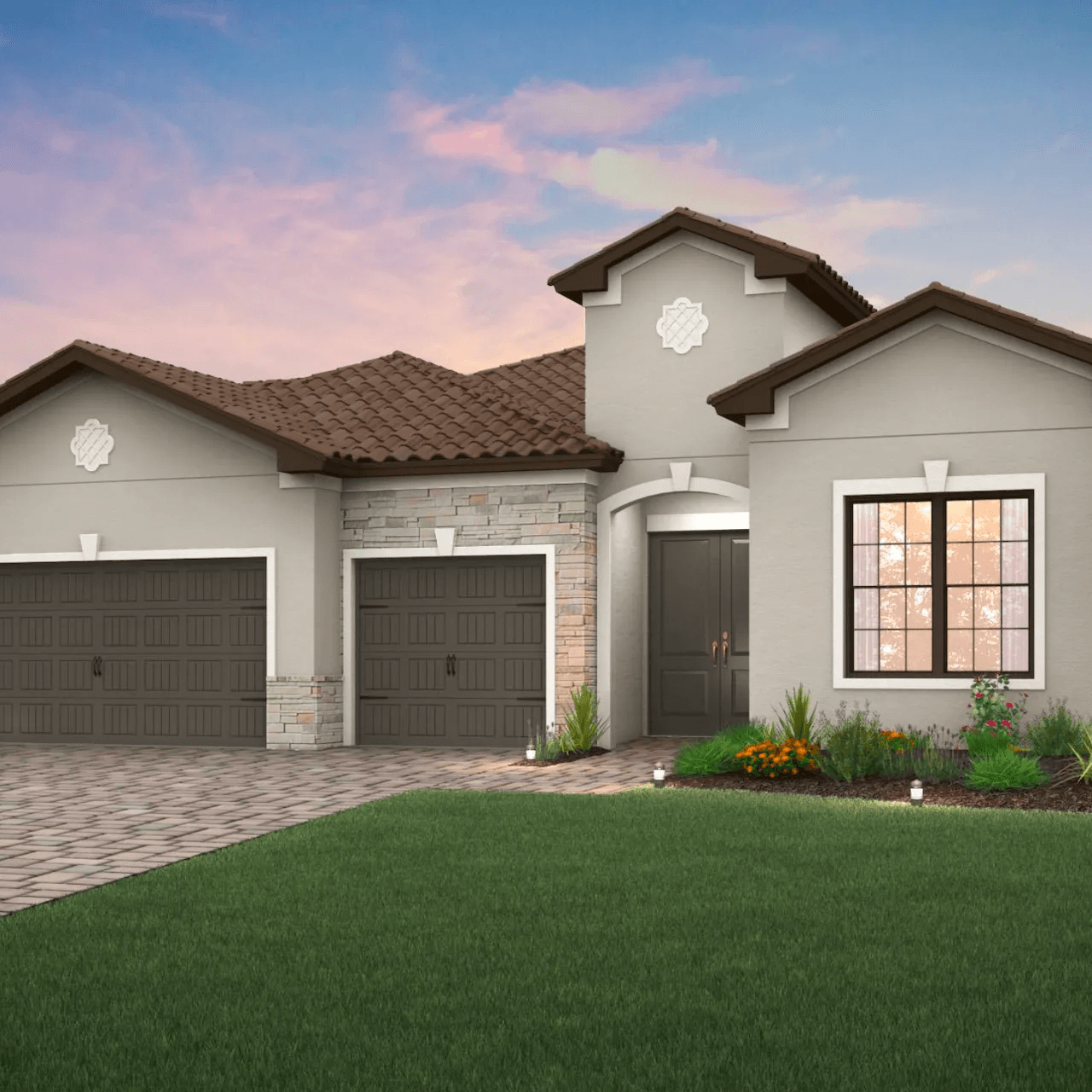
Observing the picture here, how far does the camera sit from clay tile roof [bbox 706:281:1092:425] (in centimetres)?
1369

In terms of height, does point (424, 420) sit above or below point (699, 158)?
below

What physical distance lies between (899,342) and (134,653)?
399 inches

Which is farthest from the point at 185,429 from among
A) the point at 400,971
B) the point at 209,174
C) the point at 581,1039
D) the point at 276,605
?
the point at 581,1039

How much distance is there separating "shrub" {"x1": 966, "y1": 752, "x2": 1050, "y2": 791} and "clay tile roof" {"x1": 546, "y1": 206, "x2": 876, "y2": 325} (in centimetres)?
656

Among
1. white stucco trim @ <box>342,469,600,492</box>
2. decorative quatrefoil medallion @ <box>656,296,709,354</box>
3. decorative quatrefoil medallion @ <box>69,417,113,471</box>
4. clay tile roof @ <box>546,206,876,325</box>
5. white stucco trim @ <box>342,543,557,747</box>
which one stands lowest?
white stucco trim @ <box>342,543,557,747</box>

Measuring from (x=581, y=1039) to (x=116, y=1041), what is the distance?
1.83 m

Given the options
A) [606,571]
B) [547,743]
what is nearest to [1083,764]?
[547,743]

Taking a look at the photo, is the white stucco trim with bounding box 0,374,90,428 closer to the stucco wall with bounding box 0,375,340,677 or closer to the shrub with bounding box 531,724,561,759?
the stucco wall with bounding box 0,375,340,677

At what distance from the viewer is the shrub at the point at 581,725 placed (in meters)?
16.0

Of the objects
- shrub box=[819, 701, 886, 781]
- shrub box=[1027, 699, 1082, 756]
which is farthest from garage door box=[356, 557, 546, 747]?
shrub box=[1027, 699, 1082, 756]

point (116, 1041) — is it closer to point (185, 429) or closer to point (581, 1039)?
point (581, 1039)

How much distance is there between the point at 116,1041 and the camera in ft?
18.0

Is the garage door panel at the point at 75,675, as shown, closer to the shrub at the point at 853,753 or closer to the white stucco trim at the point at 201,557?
the white stucco trim at the point at 201,557

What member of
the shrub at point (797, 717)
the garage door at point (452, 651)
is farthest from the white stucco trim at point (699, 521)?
the shrub at point (797, 717)
